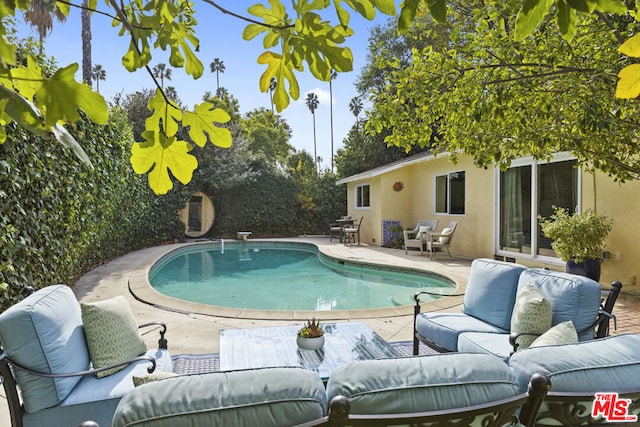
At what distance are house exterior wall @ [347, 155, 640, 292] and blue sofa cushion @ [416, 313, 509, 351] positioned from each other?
4.72 metres

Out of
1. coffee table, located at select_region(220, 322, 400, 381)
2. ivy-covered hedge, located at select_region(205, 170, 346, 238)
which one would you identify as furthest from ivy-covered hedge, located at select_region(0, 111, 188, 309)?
ivy-covered hedge, located at select_region(205, 170, 346, 238)

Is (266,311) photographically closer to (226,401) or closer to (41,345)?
(41,345)

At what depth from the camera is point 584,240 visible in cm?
703

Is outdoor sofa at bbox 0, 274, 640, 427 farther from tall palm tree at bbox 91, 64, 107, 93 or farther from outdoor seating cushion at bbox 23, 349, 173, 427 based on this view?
tall palm tree at bbox 91, 64, 107, 93

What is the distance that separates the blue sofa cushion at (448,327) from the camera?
4.01 m

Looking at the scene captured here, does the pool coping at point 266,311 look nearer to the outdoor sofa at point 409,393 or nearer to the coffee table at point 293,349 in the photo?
the coffee table at point 293,349

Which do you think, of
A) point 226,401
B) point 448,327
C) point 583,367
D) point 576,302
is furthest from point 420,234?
point 226,401

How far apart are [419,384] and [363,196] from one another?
16245 millimetres

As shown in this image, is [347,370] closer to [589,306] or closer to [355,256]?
[589,306]

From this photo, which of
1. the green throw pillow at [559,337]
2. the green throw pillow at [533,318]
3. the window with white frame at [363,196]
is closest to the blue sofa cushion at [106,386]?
the green throw pillow at [559,337]

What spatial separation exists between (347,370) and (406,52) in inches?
950

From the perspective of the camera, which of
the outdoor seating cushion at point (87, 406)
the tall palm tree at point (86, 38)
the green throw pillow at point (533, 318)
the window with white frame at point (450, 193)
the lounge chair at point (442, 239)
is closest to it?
the outdoor seating cushion at point (87, 406)

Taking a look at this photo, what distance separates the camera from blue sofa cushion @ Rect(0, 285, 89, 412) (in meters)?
2.41

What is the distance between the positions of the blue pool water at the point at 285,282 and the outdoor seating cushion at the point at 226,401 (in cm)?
651
